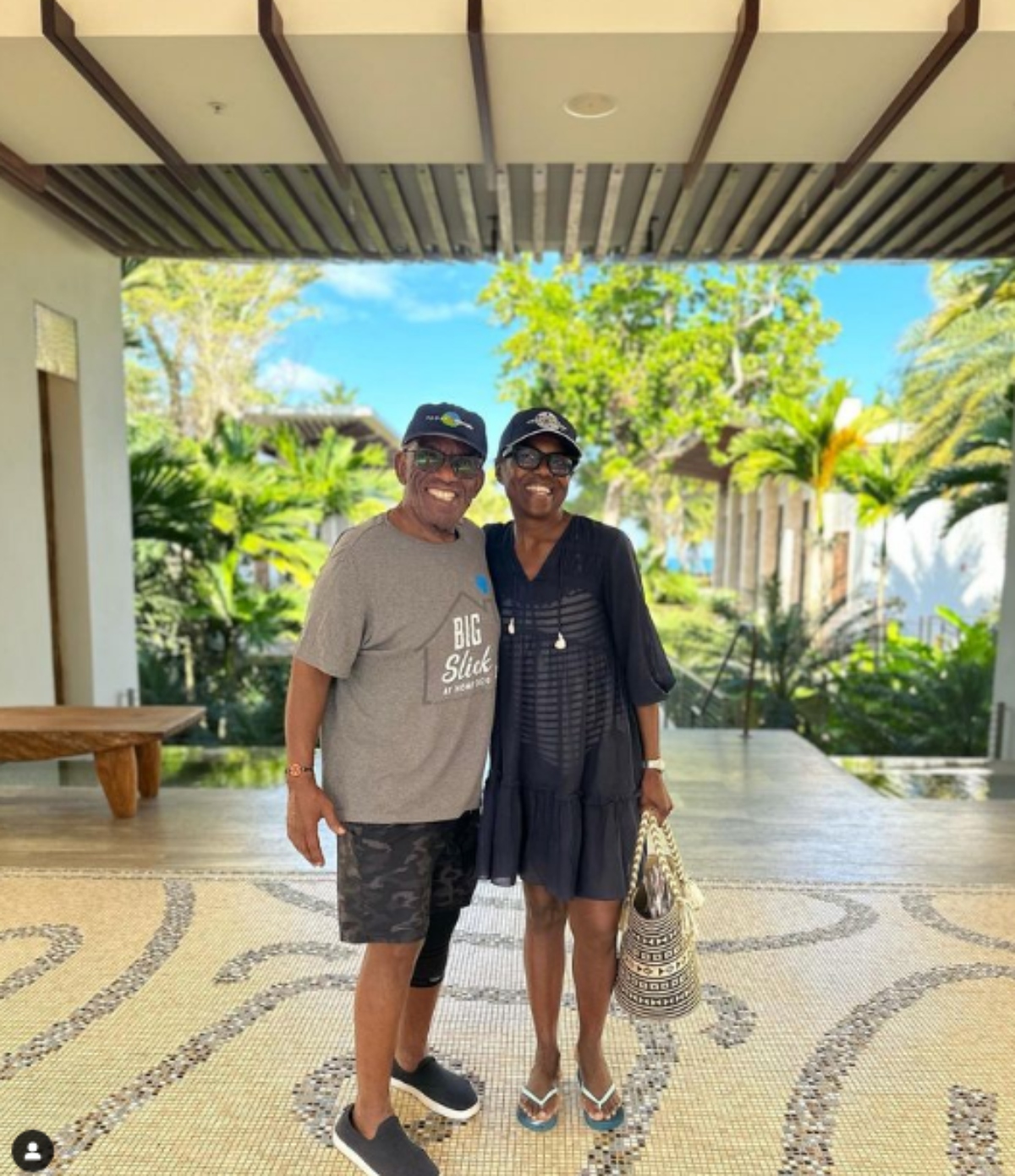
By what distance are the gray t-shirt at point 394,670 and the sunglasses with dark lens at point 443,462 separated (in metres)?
0.15

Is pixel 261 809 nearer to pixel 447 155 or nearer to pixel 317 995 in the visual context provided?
pixel 317 995

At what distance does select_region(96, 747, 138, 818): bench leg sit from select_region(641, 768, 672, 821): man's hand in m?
3.05

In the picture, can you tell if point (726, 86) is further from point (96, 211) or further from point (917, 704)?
point (917, 704)

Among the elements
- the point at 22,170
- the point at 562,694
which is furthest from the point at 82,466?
the point at 562,694

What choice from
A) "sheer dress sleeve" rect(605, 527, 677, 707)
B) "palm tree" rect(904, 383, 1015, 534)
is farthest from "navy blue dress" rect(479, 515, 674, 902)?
"palm tree" rect(904, 383, 1015, 534)

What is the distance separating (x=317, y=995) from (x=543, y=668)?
54.0 inches

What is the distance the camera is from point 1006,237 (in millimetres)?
6113

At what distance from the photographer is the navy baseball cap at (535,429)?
1941 millimetres

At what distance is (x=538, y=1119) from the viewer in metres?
2.03

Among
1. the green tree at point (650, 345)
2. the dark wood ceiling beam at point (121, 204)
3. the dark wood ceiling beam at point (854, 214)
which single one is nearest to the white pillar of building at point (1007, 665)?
the dark wood ceiling beam at point (854, 214)

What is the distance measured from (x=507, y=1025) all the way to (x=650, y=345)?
14.6 meters

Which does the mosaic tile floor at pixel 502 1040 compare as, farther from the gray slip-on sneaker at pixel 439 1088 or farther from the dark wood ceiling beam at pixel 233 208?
the dark wood ceiling beam at pixel 233 208

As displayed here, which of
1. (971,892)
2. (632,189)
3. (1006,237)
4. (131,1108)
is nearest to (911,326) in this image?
(1006,237)

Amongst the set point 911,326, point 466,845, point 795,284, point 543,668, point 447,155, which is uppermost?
point 795,284
